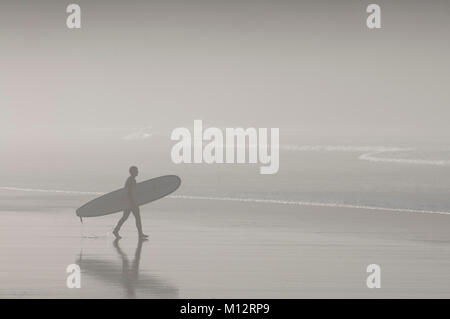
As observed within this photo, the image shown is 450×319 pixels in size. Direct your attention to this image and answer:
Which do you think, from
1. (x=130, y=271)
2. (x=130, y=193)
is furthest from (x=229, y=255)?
(x=130, y=193)

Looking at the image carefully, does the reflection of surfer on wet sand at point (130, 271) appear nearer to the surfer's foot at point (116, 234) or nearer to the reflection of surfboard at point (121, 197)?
the surfer's foot at point (116, 234)

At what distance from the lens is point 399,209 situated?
31562 mm

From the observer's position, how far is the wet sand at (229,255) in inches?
628

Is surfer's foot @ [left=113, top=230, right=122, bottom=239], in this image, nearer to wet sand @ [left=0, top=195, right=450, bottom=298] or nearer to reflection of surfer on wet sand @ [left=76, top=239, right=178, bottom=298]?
wet sand @ [left=0, top=195, right=450, bottom=298]

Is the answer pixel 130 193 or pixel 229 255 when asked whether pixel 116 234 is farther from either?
pixel 229 255

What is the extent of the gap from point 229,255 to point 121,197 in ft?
20.1

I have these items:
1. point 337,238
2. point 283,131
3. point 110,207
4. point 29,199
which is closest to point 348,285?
point 337,238

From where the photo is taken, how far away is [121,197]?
25.5 m

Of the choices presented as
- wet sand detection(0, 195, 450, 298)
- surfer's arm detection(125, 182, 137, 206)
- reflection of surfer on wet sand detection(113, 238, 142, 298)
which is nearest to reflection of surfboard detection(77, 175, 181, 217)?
wet sand detection(0, 195, 450, 298)

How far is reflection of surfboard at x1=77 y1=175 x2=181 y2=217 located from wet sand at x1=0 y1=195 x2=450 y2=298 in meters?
0.42

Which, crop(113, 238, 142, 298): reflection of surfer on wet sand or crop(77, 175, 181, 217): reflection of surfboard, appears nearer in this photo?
crop(113, 238, 142, 298): reflection of surfer on wet sand

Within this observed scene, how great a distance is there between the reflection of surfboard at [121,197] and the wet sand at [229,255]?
419 mm

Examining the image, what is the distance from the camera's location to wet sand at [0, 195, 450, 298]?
1595 centimetres

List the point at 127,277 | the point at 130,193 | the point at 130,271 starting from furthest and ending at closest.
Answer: the point at 130,193
the point at 130,271
the point at 127,277
